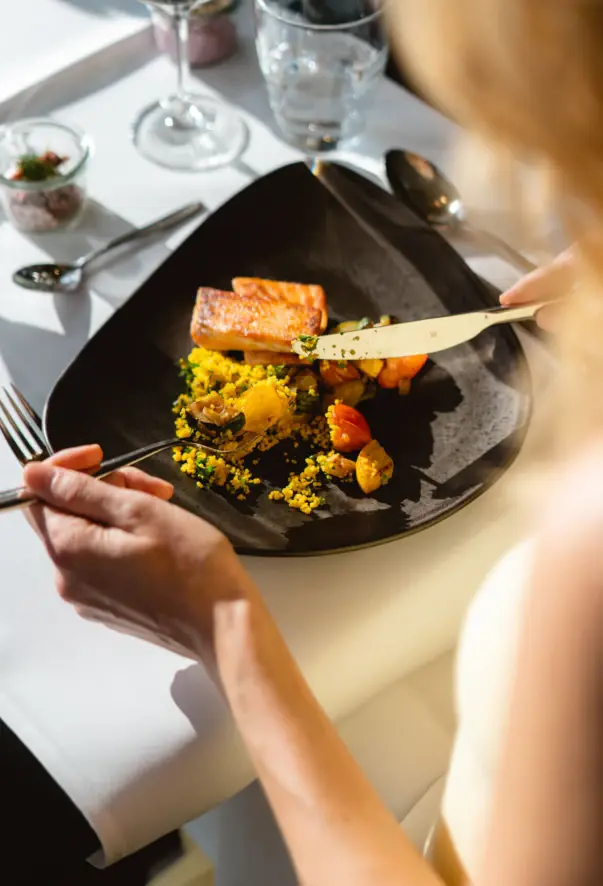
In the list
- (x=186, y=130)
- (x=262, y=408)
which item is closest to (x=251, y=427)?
(x=262, y=408)

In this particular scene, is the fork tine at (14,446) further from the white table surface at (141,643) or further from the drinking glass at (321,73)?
the drinking glass at (321,73)

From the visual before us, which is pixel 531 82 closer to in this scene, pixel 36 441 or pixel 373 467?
pixel 373 467

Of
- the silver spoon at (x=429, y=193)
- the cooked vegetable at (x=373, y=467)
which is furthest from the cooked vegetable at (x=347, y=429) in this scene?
the silver spoon at (x=429, y=193)

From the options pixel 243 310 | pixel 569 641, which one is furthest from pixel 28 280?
pixel 569 641

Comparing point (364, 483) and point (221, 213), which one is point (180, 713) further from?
point (221, 213)

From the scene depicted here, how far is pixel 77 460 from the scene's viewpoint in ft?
2.53

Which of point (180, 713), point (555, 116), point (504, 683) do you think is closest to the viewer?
point (555, 116)

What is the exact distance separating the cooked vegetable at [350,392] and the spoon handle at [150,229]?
1.16 ft

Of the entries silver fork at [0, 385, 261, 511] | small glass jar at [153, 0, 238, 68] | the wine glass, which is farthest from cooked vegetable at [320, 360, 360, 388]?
small glass jar at [153, 0, 238, 68]

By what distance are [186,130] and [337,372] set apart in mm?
524

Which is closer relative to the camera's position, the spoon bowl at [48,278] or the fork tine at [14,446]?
the fork tine at [14,446]

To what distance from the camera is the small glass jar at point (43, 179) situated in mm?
1042

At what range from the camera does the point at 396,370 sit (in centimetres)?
94

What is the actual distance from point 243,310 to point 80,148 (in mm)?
356
